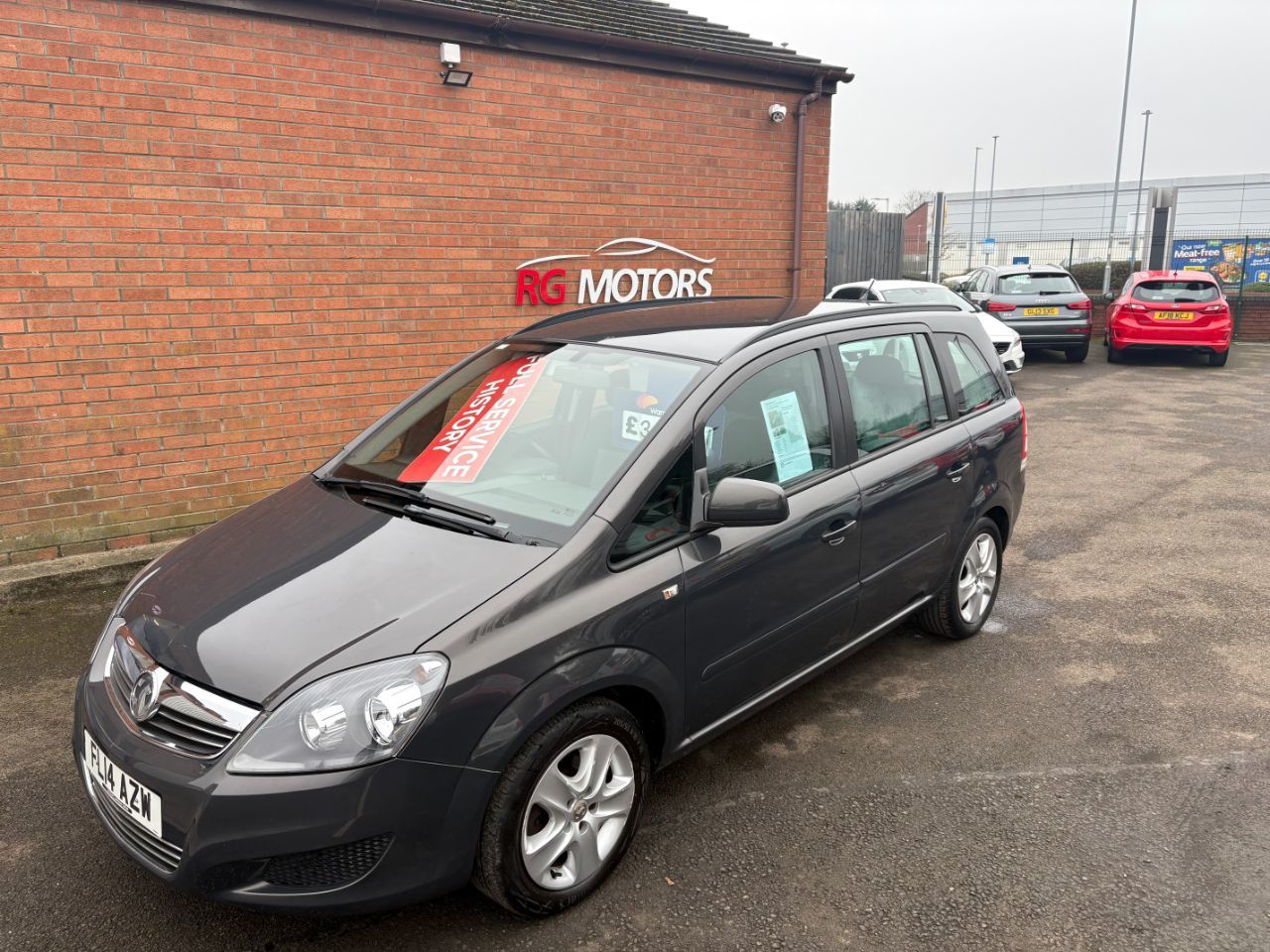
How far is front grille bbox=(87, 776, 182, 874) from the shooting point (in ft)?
7.66

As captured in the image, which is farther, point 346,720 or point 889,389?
point 889,389

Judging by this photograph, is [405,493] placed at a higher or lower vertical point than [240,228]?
lower

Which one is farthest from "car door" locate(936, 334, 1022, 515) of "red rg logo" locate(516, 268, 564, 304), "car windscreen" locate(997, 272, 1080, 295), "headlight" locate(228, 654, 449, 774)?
"car windscreen" locate(997, 272, 1080, 295)

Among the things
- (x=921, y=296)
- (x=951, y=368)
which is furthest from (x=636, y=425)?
(x=921, y=296)

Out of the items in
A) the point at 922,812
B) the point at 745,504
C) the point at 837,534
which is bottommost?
the point at 922,812

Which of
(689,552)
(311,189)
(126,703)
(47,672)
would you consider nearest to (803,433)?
(689,552)

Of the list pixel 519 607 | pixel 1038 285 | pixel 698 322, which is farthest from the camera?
pixel 1038 285

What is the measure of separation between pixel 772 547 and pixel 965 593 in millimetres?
1854

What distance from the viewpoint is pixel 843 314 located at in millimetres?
3922

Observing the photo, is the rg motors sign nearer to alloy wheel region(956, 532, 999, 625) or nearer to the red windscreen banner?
alloy wheel region(956, 532, 999, 625)

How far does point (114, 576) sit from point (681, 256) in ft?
15.7

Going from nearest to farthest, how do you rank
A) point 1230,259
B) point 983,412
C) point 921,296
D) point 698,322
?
point 698,322 < point 983,412 < point 921,296 < point 1230,259

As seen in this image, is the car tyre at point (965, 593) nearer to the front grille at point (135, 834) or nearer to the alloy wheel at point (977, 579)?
the alloy wheel at point (977, 579)

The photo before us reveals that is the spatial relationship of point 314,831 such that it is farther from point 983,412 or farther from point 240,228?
point 240,228
